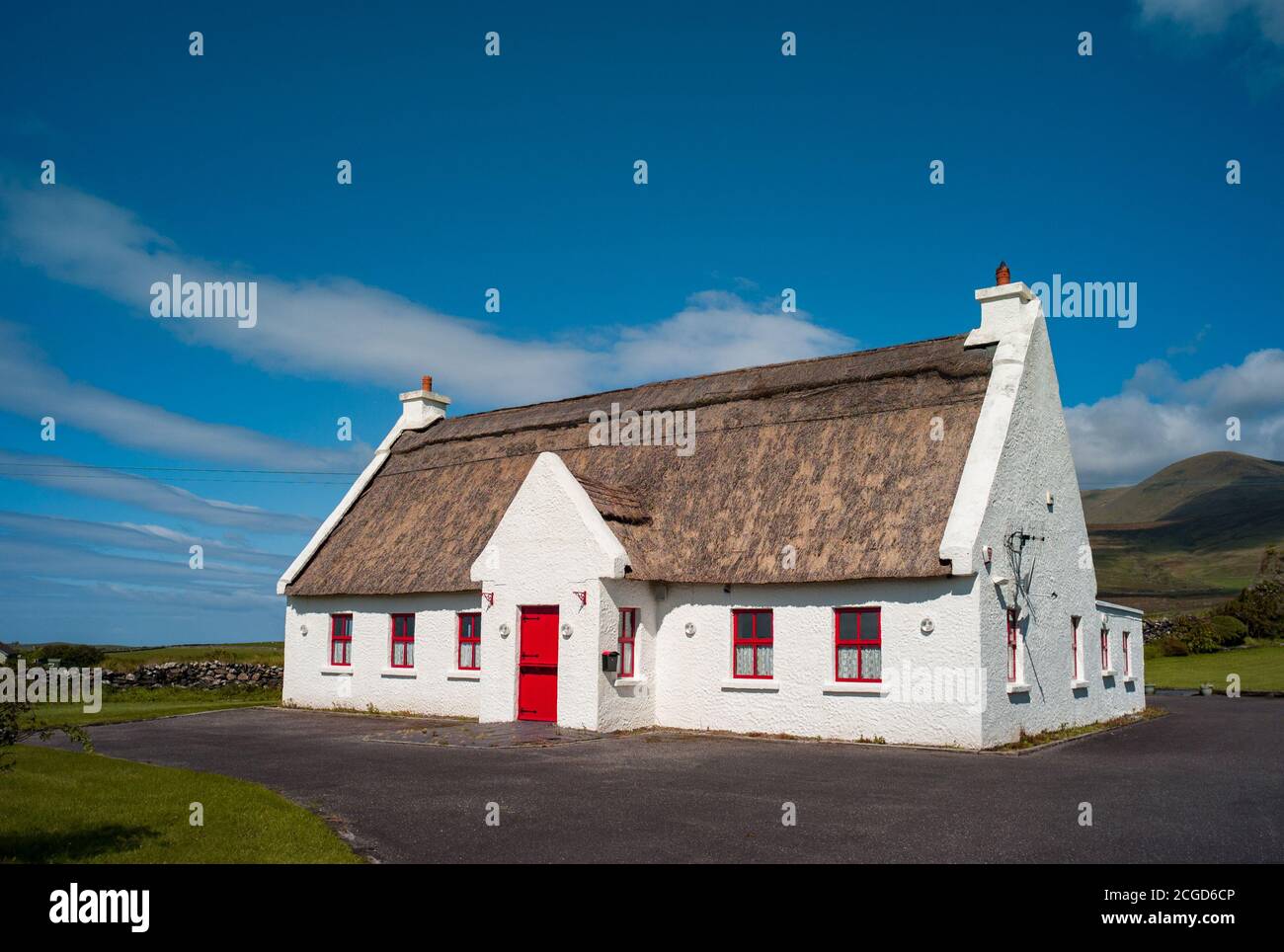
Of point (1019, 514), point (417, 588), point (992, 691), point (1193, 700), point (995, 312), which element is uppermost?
point (995, 312)

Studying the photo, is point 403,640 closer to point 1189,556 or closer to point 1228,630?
point 1228,630

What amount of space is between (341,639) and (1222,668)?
1302 inches

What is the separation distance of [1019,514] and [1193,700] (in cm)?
1524

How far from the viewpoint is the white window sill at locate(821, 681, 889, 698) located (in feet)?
58.1

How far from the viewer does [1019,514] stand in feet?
62.6

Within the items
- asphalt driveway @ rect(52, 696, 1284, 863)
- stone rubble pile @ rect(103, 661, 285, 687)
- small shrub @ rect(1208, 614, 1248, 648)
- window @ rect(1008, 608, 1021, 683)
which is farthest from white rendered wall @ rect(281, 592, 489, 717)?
small shrub @ rect(1208, 614, 1248, 648)

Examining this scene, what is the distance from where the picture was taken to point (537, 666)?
2041 centimetres

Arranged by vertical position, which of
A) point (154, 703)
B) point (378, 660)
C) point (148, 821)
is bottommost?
point (154, 703)

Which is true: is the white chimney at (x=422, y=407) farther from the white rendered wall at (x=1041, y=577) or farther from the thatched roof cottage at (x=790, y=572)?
the white rendered wall at (x=1041, y=577)

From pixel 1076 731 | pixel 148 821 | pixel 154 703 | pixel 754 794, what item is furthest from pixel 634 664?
pixel 154 703

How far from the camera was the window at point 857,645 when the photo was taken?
59.2 ft

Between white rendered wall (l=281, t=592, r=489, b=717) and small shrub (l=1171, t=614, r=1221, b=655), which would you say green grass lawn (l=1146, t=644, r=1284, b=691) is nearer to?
small shrub (l=1171, t=614, r=1221, b=655)
